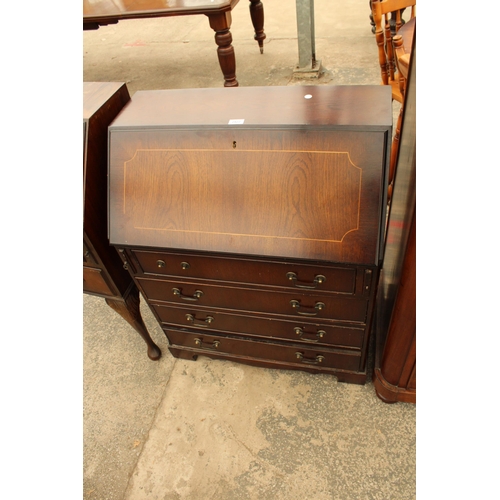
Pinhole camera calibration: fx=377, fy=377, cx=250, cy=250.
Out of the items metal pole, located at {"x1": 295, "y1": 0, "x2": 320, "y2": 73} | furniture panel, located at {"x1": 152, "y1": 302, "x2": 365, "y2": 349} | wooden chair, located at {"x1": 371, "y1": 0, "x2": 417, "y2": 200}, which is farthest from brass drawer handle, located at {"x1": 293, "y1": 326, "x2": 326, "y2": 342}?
metal pole, located at {"x1": 295, "y1": 0, "x2": 320, "y2": 73}

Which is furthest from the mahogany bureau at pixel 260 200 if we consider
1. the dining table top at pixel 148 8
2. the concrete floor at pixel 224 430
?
the dining table top at pixel 148 8

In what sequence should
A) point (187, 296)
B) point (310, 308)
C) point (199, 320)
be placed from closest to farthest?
point (310, 308) → point (187, 296) → point (199, 320)

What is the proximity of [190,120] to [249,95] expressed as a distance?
0.27 metres

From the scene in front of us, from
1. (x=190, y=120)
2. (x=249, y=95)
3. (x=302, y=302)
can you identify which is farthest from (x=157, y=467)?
(x=249, y=95)

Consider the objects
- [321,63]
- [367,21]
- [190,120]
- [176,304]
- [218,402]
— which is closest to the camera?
[190,120]

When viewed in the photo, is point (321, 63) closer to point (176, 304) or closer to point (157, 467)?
point (176, 304)

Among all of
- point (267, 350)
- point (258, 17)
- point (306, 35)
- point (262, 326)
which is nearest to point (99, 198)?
point (262, 326)

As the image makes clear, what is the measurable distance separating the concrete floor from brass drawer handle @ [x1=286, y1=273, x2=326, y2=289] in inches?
31.0

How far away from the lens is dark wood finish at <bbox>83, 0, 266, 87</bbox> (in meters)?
2.84

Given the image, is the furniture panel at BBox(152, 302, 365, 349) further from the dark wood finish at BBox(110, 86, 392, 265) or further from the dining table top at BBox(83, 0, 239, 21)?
the dining table top at BBox(83, 0, 239, 21)

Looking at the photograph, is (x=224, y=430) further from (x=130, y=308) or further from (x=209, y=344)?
(x=130, y=308)

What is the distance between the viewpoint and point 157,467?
5.70 feet

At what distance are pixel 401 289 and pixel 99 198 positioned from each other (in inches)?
46.5

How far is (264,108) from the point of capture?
4.48ft
